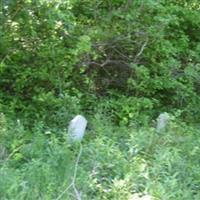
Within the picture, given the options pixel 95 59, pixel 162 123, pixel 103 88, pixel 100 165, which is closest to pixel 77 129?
pixel 100 165

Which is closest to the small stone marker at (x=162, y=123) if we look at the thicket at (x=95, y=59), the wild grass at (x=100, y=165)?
the wild grass at (x=100, y=165)

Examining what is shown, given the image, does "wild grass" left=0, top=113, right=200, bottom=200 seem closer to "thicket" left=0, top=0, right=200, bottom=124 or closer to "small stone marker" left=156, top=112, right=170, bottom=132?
"small stone marker" left=156, top=112, right=170, bottom=132

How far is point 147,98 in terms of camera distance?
17.8ft

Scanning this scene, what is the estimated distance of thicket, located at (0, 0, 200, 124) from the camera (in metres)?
4.90

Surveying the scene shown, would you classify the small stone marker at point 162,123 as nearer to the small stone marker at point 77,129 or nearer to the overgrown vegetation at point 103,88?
the overgrown vegetation at point 103,88

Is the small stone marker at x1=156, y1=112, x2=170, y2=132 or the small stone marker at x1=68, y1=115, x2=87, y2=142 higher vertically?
the small stone marker at x1=68, y1=115, x2=87, y2=142

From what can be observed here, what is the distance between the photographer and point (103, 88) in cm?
559

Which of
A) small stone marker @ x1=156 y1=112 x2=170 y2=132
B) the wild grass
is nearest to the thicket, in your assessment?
small stone marker @ x1=156 y1=112 x2=170 y2=132

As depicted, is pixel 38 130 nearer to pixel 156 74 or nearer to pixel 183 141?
pixel 183 141

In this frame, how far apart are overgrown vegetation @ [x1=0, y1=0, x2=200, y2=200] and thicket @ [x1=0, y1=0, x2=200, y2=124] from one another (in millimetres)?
10

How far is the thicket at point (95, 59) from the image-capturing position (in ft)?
16.1

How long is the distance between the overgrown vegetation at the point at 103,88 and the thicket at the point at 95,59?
10 millimetres

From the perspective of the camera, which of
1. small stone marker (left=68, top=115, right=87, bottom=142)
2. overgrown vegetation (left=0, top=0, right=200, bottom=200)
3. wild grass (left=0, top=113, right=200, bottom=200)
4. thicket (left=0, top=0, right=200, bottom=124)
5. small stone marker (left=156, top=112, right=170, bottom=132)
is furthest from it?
thicket (left=0, top=0, right=200, bottom=124)

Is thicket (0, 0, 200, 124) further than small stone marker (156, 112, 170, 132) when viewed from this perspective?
Yes
